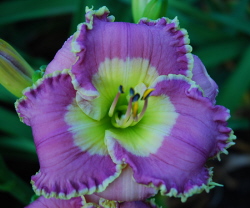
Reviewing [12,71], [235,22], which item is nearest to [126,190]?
[12,71]

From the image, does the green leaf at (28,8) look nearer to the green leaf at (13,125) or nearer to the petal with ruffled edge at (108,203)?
the green leaf at (13,125)

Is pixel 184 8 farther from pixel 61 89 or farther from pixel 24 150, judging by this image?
pixel 61 89

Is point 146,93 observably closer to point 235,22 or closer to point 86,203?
point 86,203

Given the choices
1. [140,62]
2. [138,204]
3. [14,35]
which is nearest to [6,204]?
[14,35]

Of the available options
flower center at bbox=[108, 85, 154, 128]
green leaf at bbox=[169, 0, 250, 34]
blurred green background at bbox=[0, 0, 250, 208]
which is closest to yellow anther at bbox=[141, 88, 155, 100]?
flower center at bbox=[108, 85, 154, 128]

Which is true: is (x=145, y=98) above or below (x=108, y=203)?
above

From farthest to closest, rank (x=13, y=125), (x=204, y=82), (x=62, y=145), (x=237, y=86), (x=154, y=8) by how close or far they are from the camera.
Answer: (x=237, y=86) < (x=13, y=125) < (x=154, y=8) < (x=204, y=82) < (x=62, y=145)

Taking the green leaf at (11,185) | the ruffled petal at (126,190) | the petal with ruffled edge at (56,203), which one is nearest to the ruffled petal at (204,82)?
the ruffled petal at (126,190)

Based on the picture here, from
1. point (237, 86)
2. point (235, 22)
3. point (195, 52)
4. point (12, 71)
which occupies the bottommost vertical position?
point (237, 86)
